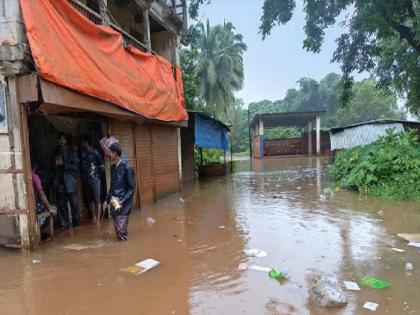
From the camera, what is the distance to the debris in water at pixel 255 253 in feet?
16.5

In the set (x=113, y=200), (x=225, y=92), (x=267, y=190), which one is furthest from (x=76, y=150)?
(x=225, y=92)

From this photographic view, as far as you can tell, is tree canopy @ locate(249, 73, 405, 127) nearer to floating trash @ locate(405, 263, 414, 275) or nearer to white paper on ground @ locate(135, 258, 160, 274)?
floating trash @ locate(405, 263, 414, 275)

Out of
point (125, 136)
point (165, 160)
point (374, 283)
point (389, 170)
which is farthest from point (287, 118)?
point (374, 283)

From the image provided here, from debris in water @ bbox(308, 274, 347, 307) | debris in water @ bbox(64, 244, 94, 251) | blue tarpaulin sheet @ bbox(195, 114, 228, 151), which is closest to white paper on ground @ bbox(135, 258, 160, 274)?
debris in water @ bbox(64, 244, 94, 251)

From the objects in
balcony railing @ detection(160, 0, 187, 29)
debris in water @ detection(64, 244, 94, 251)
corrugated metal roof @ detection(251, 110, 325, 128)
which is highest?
balcony railing @ detection(160, 0, 187, 29)

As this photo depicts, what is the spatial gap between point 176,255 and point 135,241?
1.10 meters

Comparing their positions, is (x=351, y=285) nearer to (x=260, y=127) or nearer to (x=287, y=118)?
(x=260, y=127)

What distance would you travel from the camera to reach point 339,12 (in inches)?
403

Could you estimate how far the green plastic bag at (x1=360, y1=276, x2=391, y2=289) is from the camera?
150 inches

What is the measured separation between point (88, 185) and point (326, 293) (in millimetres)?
5331

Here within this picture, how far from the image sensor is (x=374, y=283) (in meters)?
3.86

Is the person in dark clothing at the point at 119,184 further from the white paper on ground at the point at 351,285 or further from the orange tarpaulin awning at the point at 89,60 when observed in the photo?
the white paper on ground at the point at 351,285

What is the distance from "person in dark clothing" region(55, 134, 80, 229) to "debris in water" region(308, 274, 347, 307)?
480cm

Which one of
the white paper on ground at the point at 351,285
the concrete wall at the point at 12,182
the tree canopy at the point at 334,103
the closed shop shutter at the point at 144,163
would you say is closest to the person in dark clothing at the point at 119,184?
the concrete wall at the point at 12,182
